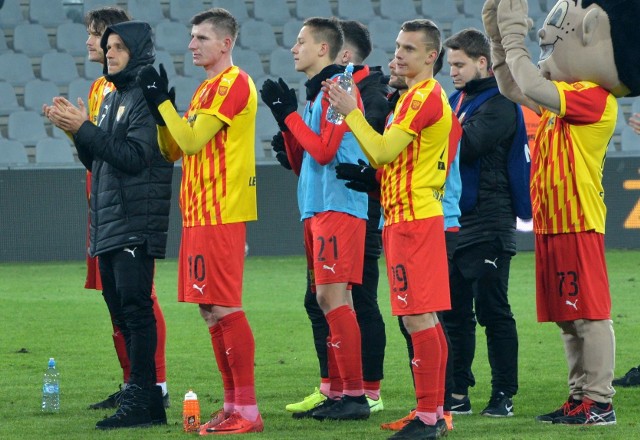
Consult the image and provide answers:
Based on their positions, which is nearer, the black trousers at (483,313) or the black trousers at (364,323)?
the black trousers at (483,313)

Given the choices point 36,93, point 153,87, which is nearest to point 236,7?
point 36,93

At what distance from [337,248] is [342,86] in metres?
0.81

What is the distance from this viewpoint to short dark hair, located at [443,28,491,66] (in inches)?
228

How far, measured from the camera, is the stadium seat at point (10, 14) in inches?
728

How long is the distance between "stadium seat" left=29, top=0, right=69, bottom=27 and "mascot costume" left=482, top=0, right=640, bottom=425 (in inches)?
568

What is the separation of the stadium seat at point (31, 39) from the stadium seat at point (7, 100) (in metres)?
0.71

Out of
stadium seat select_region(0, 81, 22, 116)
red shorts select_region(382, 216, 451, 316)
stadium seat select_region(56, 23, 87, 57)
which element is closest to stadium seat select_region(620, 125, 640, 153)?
stadium seat select_region(56, 23, 87, 57)

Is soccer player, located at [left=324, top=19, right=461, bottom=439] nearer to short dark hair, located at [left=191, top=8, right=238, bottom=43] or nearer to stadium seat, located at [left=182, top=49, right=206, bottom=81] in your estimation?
short dark hair, located at [left=191, top=8, right=238, bottom=43]

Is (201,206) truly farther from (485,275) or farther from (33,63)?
(33,63)

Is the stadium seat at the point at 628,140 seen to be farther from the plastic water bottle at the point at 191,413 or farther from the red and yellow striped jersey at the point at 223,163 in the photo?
the plastic water bottle at the point at 191,413

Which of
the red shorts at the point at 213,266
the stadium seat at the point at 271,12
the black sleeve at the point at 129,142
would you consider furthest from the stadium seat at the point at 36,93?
the red shorts at the point at 213,266

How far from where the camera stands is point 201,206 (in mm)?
5062

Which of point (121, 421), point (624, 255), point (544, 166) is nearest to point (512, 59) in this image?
point (544, 166)

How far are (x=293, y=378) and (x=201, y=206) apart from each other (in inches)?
83.8
